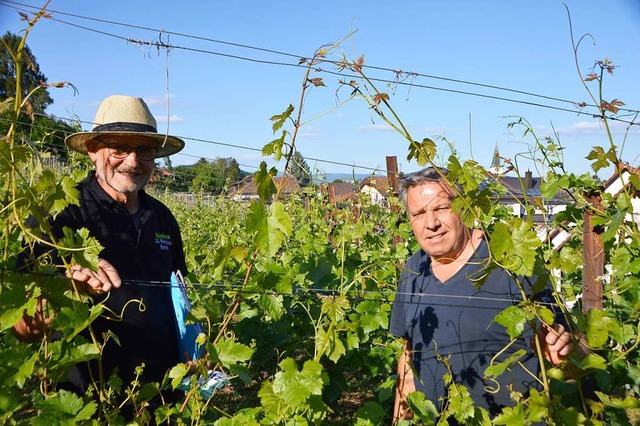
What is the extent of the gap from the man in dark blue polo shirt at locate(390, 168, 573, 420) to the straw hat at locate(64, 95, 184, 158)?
3.59 feet

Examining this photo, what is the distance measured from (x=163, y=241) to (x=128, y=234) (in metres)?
0.19

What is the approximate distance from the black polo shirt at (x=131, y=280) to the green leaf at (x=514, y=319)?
125 cm

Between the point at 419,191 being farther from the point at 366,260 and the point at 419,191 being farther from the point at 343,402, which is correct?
the point at 343,402

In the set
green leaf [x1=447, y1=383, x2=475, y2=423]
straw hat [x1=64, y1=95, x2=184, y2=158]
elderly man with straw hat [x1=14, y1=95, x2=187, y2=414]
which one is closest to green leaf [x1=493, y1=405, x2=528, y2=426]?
green leaf [x1=447, y1=383, x2=475, y2=423]

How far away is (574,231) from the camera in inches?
149

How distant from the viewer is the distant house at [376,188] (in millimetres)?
6448

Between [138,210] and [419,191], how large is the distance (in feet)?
3.96

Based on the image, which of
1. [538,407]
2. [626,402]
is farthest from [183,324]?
[626,402]

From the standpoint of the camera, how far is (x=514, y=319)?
5.48 ft

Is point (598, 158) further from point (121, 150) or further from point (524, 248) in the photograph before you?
point (121, 150)

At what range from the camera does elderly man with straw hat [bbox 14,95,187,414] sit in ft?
7.98

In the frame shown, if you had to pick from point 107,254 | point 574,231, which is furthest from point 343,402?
point 107,254

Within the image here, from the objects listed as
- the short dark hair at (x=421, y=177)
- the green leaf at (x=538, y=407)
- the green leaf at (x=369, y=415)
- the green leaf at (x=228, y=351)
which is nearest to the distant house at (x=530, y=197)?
the short dark hair at (x=421, y=177)

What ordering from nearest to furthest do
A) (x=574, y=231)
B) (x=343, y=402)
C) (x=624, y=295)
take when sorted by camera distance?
(x=624, y=295), (x=574, y=231), (x=343, y=402)
